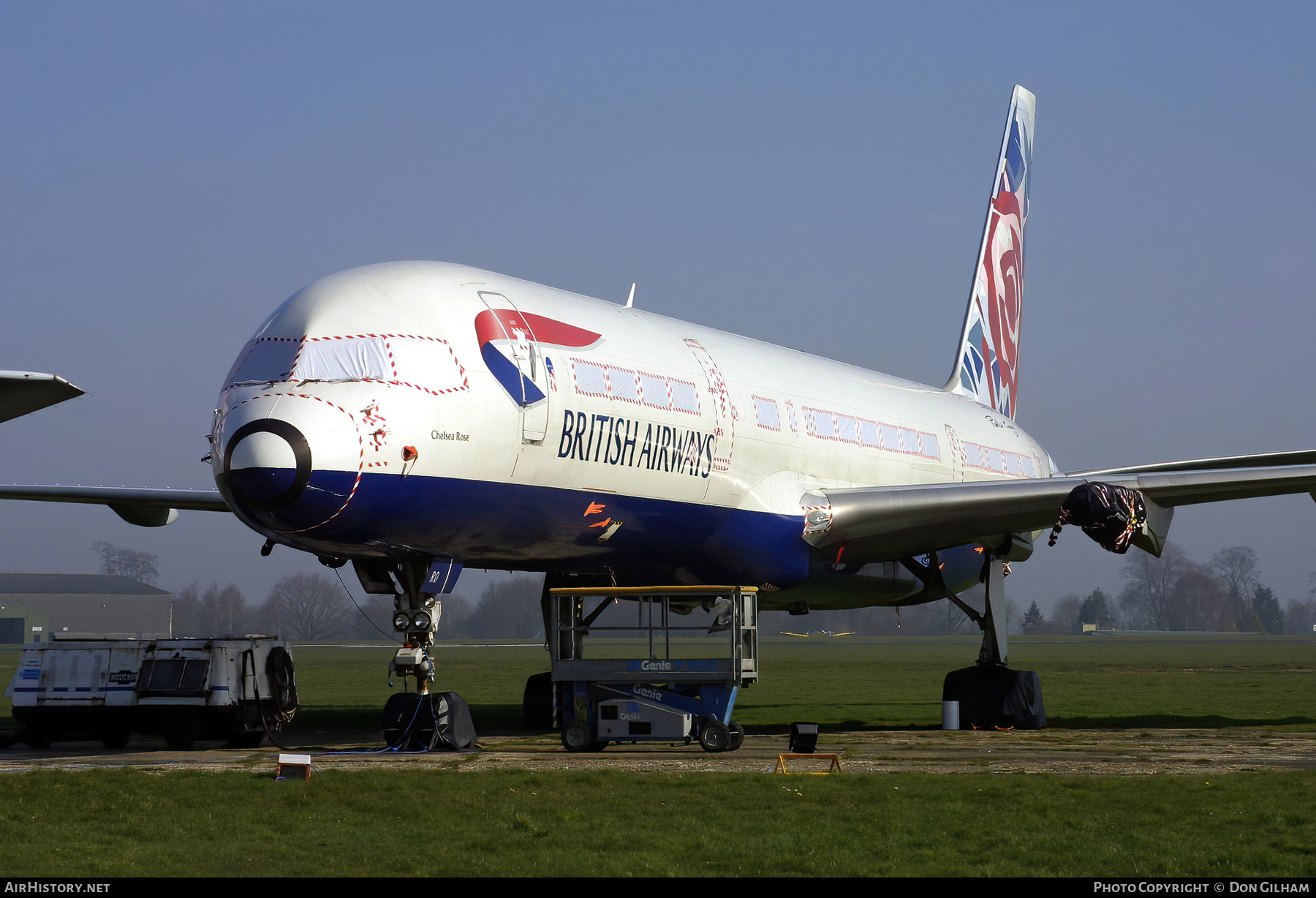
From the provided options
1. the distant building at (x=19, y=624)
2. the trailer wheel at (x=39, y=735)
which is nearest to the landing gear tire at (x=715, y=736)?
the trailer wheel at (x=39, y=735)

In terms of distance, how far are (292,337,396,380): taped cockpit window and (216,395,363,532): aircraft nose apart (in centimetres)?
41

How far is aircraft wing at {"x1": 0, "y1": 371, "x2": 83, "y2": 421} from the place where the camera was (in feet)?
40.0

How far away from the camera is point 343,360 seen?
15109mm

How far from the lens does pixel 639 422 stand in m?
17.9

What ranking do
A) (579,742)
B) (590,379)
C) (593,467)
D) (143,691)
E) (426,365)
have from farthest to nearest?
(143,691), (590,379), (593,467), (579,742), (426,365)

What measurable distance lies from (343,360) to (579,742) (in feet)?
17.6

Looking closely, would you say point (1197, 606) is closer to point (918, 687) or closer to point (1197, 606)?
point (1197, 606)

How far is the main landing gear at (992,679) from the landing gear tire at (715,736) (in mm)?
7670

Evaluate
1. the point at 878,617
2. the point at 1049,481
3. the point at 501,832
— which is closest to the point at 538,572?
the point at 1049,481

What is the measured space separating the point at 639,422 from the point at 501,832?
804 centimetres

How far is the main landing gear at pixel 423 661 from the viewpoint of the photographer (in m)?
16.4


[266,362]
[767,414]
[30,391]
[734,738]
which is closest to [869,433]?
[767,414]

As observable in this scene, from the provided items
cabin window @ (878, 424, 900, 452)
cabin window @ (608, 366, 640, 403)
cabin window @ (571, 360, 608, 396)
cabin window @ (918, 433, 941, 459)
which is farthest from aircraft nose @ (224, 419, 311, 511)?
cabin window @ (918, 433, 941, 459)

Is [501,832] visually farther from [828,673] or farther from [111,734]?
[828,673]
